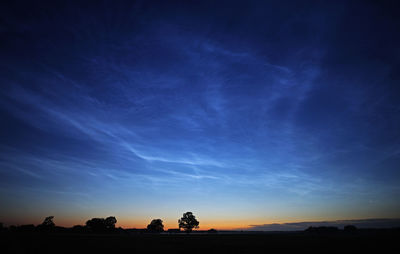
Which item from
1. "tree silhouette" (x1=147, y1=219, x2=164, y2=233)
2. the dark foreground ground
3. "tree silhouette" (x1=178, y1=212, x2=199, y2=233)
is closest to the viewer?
the dark foreground ground

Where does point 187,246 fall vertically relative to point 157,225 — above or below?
above

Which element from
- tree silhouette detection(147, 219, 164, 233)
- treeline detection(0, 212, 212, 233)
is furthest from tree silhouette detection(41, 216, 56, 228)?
tree silhouette detection(147, 219, 164, 233)

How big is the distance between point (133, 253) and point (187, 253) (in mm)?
7853

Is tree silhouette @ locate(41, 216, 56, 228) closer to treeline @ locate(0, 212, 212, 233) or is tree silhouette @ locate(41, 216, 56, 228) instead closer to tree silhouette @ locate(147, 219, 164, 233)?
treeline @ locate(0, 212, 212, 233)

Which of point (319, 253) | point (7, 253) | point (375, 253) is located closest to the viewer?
point (7, 253)

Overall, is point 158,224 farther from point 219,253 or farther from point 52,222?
point 219,253

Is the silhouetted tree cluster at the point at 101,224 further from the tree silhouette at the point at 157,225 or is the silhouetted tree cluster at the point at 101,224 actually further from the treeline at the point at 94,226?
the tree silhouette at the point at 157,225

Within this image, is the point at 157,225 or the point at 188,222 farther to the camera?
the point at 157,225

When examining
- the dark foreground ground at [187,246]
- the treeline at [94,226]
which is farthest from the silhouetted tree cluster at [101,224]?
the dark foreground ground at [187,246]

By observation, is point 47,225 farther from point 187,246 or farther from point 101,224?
point 187,246

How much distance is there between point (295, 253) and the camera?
99.6 ft

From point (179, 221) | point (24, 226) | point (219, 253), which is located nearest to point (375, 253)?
point (219, 253)

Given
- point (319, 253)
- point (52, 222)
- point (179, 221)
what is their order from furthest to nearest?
point (52, 222) → point (179, 221) → point (319, 253)

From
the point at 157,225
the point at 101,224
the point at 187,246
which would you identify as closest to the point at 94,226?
the point at 101,224
